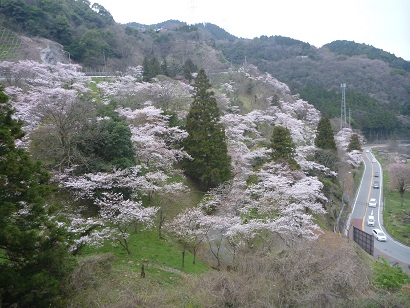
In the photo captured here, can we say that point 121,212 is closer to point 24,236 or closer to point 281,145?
point 24,236

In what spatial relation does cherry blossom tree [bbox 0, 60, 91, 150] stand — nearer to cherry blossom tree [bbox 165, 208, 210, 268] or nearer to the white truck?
cherry blossom tree [bbox 165, 208, 210, 268]

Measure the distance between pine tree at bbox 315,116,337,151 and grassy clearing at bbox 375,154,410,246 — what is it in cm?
860

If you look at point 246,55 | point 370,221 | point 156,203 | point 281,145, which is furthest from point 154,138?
point 246,55

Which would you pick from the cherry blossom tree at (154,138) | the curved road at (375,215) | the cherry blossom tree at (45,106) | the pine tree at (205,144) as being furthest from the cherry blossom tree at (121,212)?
the curved road at (375,215)

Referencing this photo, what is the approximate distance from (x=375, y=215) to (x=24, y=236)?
1254 inches

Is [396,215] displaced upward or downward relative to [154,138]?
downward

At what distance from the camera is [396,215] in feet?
99.1

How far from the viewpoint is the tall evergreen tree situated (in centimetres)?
651

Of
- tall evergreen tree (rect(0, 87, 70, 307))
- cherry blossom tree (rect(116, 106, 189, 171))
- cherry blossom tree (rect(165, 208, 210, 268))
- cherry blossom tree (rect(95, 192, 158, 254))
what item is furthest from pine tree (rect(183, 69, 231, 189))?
tall evergreen tree (rect(0, 87, 70, 307))

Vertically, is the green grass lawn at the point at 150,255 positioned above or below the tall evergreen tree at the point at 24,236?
below

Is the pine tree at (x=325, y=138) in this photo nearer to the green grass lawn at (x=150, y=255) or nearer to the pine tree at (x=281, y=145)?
the pine tree at (x=281, y=145)

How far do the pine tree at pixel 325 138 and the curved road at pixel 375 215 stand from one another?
6.96 m

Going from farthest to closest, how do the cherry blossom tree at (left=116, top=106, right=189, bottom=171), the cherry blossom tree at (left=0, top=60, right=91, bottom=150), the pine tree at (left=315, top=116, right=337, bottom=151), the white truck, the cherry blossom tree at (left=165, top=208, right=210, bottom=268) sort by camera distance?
1. the pine tree at (left=315, top=116, right=337, bottom=151)
2. the white truck
3. the cherry blossom tree at (left=116, top=106, right=189, bottom=171)
4. the cherry blossom tree at (left=0, top=60, right=91, bottom=150)
5. the cherry blossom tree at (left=165, top=208, right=210, bottom=268)

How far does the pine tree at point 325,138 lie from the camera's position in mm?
28614
